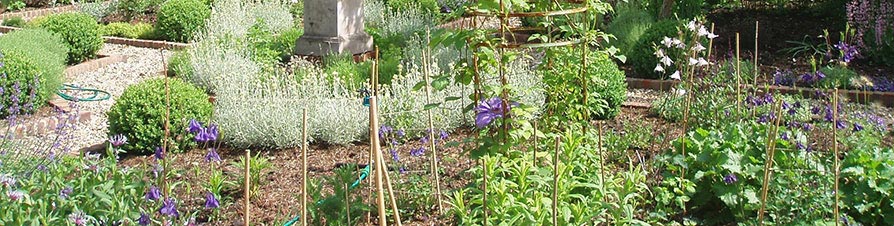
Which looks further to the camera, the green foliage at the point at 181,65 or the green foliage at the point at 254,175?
the green foliage at the point at 181,65

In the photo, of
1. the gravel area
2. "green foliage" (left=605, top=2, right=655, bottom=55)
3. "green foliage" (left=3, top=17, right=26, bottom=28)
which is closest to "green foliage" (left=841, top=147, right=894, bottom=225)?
the gravel area

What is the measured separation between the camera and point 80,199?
3.69 metres

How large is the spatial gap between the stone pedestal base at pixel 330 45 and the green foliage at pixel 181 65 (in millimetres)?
1094

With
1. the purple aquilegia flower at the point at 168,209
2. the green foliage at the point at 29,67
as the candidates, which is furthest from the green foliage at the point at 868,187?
the green foliage at the point at 29,67

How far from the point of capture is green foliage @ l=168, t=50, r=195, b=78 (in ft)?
26.4

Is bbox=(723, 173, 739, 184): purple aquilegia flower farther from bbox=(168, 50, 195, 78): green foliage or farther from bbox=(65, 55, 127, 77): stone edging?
bbox=(65, 55, 127, 77): stone edging

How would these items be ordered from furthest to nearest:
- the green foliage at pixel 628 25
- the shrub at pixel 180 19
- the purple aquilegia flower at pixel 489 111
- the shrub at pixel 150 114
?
1. the shrub at pixel 180 19
2. the green foliage at pixel 628 25
3. the shrub at pixel 150 114
4. the purple aquilegia flower at pixel 489 111

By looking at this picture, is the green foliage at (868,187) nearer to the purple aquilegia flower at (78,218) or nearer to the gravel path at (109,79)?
the purple aquilegia flower at (78,218)

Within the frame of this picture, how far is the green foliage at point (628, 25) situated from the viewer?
8.75m

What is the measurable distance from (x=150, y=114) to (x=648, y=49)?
4.23 metres

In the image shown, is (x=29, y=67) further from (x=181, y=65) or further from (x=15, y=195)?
(x=15, y=195)

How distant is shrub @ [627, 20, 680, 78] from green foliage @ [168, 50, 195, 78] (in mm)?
3602

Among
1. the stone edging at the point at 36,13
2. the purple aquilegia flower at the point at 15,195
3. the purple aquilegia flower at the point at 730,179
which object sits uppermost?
the stone edging at the point at 36,13

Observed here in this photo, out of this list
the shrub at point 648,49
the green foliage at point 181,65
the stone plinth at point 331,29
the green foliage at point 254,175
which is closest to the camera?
the green foliage at point 254,175
